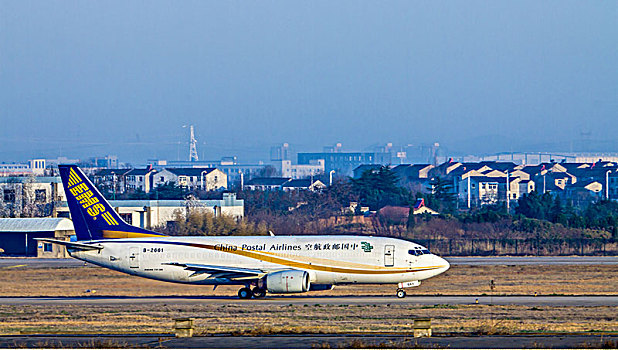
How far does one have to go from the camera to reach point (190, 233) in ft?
277

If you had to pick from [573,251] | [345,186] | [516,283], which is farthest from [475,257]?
[345,186]

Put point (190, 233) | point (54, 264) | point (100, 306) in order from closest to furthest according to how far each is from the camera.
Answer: point (100, 306), point (54, 264), point (190, 233)

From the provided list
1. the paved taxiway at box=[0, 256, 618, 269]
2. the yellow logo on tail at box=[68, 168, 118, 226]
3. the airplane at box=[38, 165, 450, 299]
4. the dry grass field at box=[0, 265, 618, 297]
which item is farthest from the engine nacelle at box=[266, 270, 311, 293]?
the paved taxiway at box=[0, 256, 618, 269]

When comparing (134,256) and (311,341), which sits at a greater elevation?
(134,256)

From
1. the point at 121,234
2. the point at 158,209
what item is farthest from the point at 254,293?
the point at 158,209

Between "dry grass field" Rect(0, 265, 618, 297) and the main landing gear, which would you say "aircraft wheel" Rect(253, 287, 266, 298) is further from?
"dry grass field" Rect(0, 265, 618, 297)

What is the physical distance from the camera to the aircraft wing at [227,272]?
43.1 meters

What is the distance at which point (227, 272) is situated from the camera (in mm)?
43094

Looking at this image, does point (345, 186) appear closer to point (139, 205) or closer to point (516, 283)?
point (139, 205)

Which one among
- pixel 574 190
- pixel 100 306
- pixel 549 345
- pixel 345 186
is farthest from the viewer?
pixel 574 190

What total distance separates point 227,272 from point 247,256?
1.28m

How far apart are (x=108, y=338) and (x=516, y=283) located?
27.5 m

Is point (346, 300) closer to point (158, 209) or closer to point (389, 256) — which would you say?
point (389, 256)

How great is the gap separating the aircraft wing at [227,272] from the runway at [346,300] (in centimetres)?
115
